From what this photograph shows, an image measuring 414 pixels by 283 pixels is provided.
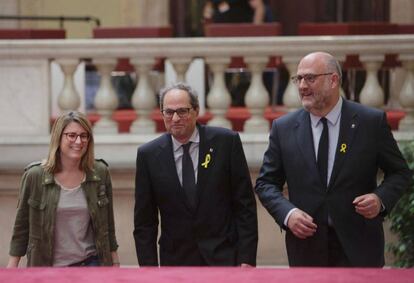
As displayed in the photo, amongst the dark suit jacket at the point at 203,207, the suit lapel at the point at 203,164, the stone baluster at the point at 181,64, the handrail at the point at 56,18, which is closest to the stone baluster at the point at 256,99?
the stone baluster at the point at 181,64

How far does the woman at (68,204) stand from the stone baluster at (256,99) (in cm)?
258

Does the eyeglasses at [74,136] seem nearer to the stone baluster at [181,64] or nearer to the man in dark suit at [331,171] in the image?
the man in dark suit at [331,171]

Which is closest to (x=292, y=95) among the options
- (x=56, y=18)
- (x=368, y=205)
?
(x=368, y=205)

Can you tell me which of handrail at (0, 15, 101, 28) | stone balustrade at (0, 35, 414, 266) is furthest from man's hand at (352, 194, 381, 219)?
handrail at (0, 15, 101, 28)

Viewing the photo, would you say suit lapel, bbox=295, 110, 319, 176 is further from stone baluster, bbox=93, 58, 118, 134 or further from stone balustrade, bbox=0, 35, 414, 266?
stone baluster, bbox=93, 58, 118, 134

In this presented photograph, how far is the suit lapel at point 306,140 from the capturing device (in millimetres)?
6148

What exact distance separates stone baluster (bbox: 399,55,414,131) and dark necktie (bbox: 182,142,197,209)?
2.99 meters

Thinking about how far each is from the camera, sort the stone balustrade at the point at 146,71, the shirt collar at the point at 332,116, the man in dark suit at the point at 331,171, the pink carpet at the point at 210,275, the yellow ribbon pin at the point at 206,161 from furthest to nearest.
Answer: the stone balustrade at the point at 146,71 < the yellow ribbon pin at the point at 206,161 < the shirt collar at the point at 332,116 < the man in dark suit at the point at 331,171 < the pink carpet at the point at 210,275

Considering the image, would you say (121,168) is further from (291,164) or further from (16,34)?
(291,164)

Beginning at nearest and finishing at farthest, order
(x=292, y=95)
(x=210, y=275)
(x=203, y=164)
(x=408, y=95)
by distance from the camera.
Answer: (x=210, y=275), (x=203, y=164), (x=408, y=95), (x=292, y=95)

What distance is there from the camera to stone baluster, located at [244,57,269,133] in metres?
9.02

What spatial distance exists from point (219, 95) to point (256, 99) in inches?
10.3

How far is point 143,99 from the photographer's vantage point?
356 inches

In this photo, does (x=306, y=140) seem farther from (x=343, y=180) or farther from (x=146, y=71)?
(x=146, y=71)
